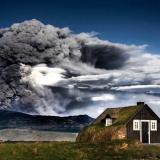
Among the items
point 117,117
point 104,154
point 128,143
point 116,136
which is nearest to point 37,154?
point 104,154

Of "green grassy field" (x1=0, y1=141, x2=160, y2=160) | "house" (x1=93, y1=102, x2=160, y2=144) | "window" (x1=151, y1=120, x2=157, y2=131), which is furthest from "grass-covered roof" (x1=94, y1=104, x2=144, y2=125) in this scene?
"green grassy field" (x1=0, y1=141, x2=160, y2=160)

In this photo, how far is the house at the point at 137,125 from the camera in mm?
83125

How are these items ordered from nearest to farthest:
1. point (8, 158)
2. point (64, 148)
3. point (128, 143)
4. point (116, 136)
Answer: point (8, 158) < point (64, 148) < point (128, 143) < point (116, 136)

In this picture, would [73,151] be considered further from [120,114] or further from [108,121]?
[120,114]

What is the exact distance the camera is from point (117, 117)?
88.6 meters

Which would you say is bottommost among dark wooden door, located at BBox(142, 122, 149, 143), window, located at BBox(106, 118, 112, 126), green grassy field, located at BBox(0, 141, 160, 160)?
green grassy field, located at BBox(0, 141, 160, 160)

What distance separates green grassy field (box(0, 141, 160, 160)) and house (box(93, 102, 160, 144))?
1451cm

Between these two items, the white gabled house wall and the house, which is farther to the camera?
the white gabled house wall

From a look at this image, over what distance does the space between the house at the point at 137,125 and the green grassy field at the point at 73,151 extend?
571 inches

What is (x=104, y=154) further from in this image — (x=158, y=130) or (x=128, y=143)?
(x=158, y=130)

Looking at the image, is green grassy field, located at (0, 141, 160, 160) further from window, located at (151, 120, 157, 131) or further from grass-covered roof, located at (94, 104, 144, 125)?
window, located at (151, 120, 157, 131)

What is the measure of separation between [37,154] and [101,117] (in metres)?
33.5

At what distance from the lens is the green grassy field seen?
60.7 meters

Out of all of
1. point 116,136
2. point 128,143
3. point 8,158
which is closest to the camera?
point 8,158
